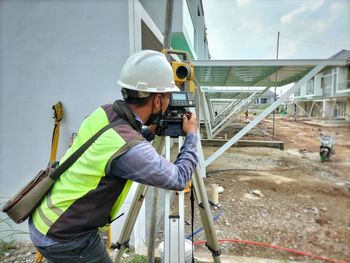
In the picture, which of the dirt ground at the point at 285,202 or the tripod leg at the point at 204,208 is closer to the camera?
the tripod leg at the point at 204,208

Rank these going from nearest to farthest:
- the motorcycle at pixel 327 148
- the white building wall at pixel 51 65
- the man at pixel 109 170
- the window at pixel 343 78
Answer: the man at pixel 109 170 → the white building wall at pixel 51 65 → the window at pixel 343 78 → the motorcycle at pixel 327 148

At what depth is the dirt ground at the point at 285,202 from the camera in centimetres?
201

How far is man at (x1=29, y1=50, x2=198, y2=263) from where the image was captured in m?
0.67

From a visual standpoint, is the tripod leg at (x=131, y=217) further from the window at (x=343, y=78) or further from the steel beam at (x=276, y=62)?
the window at (x=343, y=78)

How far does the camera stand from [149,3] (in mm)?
4238

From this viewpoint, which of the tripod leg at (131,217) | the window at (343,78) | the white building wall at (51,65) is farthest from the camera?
the window at (343,78)

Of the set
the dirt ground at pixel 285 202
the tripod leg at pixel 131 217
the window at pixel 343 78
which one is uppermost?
the window at pixel 343 78

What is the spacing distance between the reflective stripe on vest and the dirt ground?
4.87 ft

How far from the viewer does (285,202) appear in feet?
9.75

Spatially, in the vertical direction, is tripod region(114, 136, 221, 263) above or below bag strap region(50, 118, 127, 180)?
below

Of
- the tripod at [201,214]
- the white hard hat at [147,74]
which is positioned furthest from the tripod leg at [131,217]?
the white hard hat at [147,74]

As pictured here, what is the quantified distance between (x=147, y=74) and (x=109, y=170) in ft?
1.05

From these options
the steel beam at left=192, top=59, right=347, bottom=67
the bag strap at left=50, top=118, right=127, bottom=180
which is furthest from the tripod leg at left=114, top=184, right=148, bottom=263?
the steel beam at left=192, top=59, right=347, bottom=67

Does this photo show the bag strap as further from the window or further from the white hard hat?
the window
